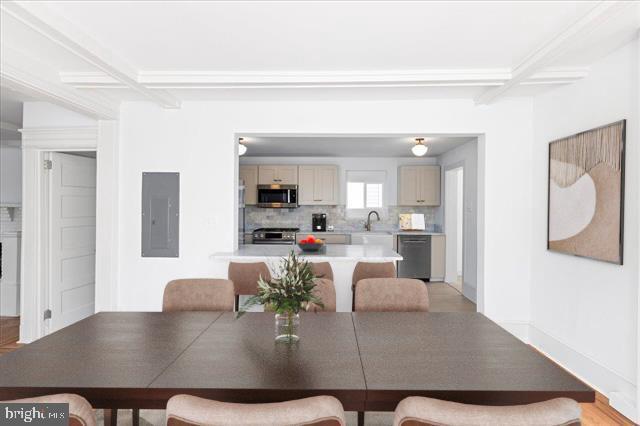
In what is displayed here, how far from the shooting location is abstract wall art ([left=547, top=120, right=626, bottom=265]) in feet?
9.25

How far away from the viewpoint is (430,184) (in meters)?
7.62

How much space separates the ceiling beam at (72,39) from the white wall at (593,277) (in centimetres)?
353

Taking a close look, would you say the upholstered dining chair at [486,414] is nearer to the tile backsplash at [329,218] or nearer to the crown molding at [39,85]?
the crown molding at [39,85]

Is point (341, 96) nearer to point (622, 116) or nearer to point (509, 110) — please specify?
point (509, 110)

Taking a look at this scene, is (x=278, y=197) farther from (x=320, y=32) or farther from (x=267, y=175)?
(x=320, y=32)

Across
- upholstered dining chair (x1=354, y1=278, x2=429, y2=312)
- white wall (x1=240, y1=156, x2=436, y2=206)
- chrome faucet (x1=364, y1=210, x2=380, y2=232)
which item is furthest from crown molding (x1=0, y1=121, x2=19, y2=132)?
chrome faucet (x1=364, y1=210, x2=380, y2=232)

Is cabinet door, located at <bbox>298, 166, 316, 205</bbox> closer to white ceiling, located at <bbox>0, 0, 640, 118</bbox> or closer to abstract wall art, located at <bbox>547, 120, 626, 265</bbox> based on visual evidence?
white ceiling, located at <bbox>0, 0, 640, 118</bbox>

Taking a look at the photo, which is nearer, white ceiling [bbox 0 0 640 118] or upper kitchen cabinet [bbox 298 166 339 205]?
white ceiling [bbox 0 0 640 118]

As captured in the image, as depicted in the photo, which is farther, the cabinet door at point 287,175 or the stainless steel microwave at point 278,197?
the cabinet door at point 287,175

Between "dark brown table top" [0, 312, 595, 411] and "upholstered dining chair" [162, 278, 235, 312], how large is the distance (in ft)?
1.33

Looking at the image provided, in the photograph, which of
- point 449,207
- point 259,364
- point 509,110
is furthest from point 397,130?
point 449,207

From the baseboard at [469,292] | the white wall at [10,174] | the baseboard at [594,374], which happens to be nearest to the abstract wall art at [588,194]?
the baseboard at [594,374]

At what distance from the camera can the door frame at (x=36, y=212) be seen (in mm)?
4273

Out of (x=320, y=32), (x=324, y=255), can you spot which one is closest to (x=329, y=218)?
(x=324, y=255)
